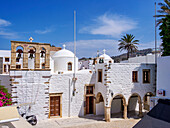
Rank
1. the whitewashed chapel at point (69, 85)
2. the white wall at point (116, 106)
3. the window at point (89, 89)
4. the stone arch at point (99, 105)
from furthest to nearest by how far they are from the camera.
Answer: the white wall at point (116, 106)
the stone arch at point (99, 105)
the window at point (89, 89)
the whitewashed chapel at point (69, 85)

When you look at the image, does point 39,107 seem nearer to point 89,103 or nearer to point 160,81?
point 89,103

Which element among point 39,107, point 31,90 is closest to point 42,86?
point 31,90

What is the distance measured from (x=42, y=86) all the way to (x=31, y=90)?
93 centimetres

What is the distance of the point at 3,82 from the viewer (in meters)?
13.4

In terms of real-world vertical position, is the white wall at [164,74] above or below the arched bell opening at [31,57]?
below

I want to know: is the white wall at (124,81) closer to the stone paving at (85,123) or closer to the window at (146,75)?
the window at (146,75)

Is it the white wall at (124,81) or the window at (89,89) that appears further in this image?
the window at (89,89)

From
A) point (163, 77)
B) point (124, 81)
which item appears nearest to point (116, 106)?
point (124, 81)

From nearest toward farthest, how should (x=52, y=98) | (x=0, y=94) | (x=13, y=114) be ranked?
1. (x=13, y=114)
2. (x=0, y=94)
3. (x=52, y=98)

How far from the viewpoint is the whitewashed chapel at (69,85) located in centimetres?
1219

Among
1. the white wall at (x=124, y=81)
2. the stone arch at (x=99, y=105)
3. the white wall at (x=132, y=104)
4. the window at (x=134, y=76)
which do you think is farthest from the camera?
the white wall at (x=132, y=104)

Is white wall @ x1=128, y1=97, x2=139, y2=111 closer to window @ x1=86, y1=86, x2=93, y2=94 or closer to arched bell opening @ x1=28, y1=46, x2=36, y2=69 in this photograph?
window @ x1=86, y1=86, x2=93, y2=94

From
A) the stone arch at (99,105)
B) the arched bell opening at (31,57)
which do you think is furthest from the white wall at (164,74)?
the arched bell opening at (31,57)

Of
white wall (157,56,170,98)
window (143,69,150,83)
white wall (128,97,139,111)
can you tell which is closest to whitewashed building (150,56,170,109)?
white wall (157,56,170,98)
